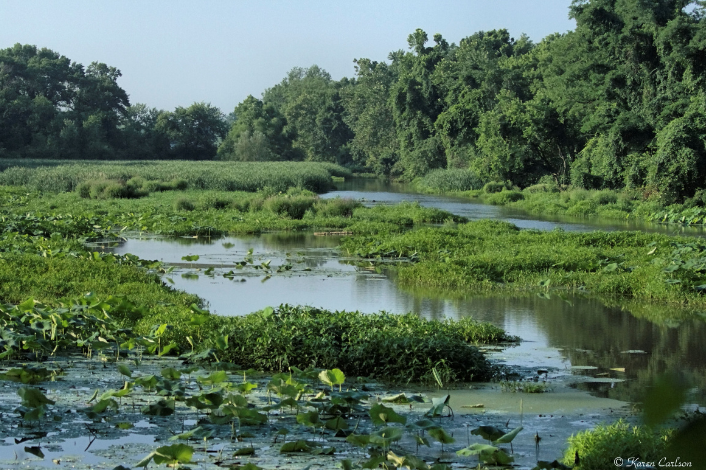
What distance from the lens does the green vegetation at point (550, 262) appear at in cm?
1148

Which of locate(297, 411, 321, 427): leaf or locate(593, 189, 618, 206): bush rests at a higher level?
locate(593, 189, 618, 206): bush

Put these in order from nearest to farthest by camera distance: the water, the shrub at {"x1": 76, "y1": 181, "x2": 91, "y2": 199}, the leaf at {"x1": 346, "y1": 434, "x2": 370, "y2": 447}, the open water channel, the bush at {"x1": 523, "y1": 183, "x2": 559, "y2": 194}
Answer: the leaf at {"x1": 346, "y1": 434, "x2": 370, "y2": 447}, the open water channel, the water, the shrub at {"x1": 76, "y1": 181, "x2": 91, "y2": 199}, the bush at {"x1": 523, "y1": 183, "x2": 559, "y2": 194}

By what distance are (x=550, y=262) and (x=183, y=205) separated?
1504 centimetres

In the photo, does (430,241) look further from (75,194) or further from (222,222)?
(75,194)

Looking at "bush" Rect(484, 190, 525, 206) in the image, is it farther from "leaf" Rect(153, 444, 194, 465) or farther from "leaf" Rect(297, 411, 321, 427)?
"leaf" Rect(153, 444, 194, 465)

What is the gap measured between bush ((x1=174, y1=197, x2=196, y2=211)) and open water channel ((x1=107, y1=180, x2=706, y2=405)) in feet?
24.2

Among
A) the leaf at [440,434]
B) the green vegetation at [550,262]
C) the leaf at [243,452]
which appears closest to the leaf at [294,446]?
the leaf at [243,452]

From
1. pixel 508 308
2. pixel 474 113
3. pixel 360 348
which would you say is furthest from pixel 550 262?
pixel 474 113

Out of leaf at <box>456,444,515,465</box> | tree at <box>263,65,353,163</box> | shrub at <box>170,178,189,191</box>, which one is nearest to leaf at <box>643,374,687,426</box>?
leaf at <box>456,444,515,465</box>

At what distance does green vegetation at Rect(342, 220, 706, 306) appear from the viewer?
11.5m

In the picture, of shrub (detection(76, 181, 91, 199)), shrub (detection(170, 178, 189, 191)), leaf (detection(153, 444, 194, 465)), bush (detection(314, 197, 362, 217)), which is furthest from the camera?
shrub (detection(170, 178, 189, 191))

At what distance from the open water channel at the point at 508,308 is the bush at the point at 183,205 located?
7377mm

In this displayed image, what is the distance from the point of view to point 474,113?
4844cm

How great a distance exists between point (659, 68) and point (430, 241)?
2285 cm
